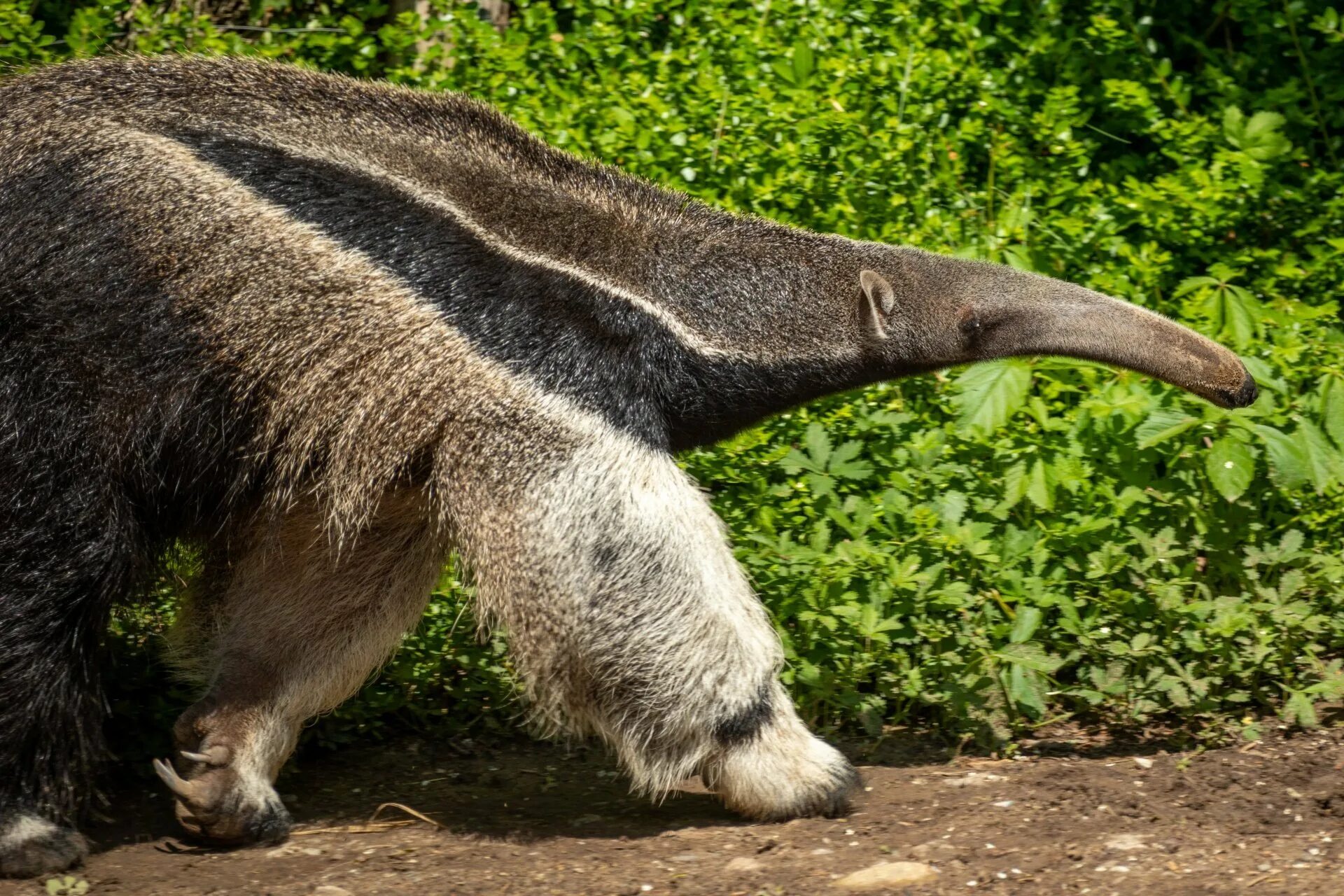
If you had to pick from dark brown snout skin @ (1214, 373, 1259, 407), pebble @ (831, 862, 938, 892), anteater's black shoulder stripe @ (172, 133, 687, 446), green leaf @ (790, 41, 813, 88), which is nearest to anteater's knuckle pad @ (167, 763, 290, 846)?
anteater's black shoulder stripe @ (172, 133, 687, 446)

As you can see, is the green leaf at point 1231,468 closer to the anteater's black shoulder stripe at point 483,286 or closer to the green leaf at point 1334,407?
the green leaf at point 1334,407

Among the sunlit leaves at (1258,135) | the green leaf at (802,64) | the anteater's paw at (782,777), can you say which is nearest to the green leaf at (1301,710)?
the anteater's paw at (782,777)

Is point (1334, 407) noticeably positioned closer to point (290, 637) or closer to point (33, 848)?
point (290, 637)

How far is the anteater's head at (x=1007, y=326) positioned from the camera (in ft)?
16.2

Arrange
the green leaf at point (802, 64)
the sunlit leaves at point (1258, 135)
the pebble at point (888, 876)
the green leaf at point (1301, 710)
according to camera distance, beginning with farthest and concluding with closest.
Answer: the green leaf at point (802, 64)
the sunlit leaves at point (1258, 135)
the green leaf at point (1301, 710)
the pebble at point (888, 876)

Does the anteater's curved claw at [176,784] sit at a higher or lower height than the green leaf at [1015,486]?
lower

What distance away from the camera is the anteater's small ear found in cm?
490

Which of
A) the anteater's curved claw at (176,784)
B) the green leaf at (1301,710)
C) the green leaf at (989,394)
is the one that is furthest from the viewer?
the green leaf at (989,394)

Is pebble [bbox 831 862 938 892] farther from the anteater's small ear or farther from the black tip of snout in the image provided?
the black tip of snout

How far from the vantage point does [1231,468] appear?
5551mm

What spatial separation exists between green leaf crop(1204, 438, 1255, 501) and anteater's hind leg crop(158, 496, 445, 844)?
8.69ft

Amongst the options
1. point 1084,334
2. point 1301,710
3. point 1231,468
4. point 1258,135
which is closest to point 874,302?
point 1084,334

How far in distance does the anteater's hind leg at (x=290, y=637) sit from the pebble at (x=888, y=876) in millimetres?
1642

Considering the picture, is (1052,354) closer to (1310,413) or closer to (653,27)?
(1310,413)
